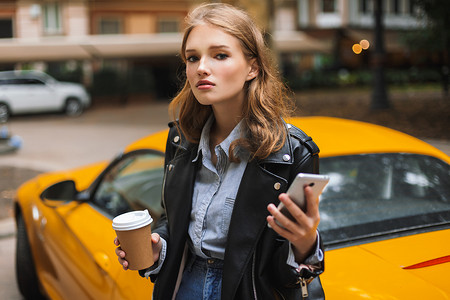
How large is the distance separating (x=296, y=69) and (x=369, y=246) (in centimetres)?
2652

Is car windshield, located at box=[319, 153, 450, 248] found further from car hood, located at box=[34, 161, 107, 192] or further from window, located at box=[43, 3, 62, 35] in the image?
window, located at box=[43, 3, 62, 35]

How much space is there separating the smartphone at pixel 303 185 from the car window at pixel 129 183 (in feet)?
6.38

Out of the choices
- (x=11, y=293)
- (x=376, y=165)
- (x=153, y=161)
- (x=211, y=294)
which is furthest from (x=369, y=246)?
(x=11, y=293)

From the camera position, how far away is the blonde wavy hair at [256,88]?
64.2 inches

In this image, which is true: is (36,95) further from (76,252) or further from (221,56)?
(221,56)

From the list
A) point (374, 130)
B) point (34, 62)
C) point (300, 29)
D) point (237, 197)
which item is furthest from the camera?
point (300, 29)

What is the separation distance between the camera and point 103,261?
2.69 metres

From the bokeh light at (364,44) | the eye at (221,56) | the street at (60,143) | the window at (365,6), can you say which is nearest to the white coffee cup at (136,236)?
the eye at (221,56)

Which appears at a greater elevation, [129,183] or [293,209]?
[293,209]

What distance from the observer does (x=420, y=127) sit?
33.6 ft

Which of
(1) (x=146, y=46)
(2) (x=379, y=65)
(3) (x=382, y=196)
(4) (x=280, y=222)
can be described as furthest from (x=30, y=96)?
(4) (x=280, y=222)

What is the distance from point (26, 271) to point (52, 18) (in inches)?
926

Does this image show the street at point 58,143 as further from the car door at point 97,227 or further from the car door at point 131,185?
the car door at point 131,185

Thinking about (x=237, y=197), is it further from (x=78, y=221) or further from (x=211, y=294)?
(x=78, y=221)
